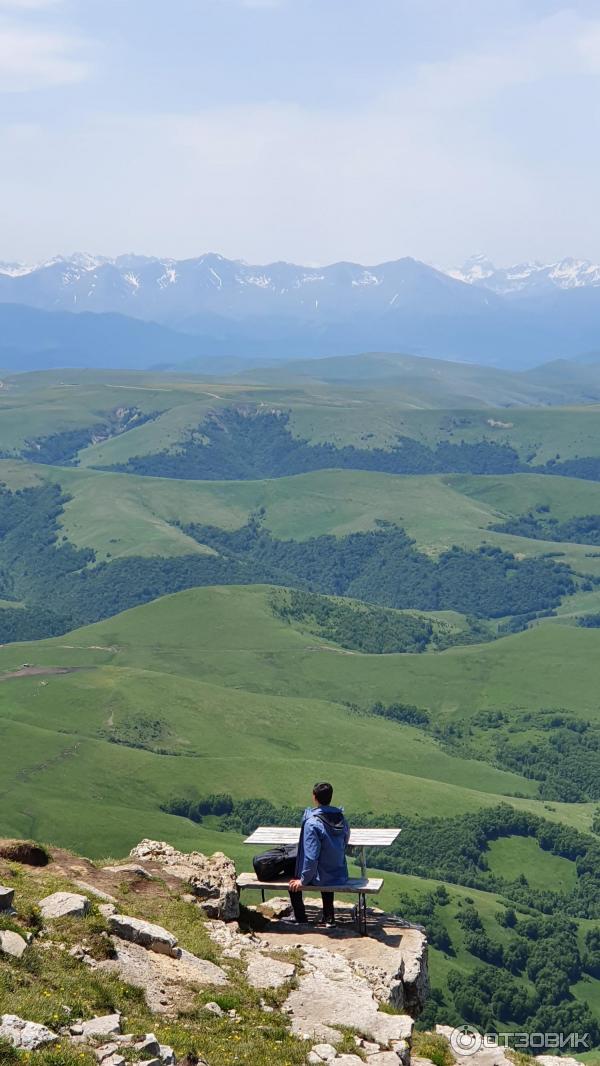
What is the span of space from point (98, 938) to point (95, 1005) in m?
3.36

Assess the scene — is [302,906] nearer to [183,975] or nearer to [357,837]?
[357,837]

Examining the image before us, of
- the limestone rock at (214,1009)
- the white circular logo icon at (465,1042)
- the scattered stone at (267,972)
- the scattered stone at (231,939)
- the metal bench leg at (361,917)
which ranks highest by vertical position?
the limestone rock at (214,1009)

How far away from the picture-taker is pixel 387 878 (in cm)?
18250

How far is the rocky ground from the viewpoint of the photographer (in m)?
25.2

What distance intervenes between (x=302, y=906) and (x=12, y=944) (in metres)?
10.4

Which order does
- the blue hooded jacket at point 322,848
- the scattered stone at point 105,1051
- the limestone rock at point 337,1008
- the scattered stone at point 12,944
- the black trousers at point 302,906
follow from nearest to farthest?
the scattered stone at point 105,1051
the scattered stone at point 12,944
the limestone rock at point 337,1008
the blue hooded jacket at point 322,848
the black trousers at point 302,906

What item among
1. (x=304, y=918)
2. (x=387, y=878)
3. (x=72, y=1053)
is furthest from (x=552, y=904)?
(x=72, y=1053)

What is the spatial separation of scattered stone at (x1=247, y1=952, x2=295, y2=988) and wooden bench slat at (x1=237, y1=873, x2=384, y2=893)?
10.4ft

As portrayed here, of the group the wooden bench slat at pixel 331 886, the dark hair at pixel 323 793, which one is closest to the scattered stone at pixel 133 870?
the wooden bench slat at pixel 331 886

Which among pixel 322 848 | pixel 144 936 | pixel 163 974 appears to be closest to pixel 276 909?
pixel 322 848

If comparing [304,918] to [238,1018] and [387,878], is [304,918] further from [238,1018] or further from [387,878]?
[387,878]

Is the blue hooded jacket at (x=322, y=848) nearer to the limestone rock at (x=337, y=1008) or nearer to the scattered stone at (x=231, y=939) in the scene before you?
the scattered stone at (x=231, y=939)

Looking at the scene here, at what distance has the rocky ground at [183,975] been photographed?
25.2 meters

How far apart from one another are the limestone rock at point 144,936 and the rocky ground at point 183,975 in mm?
28
